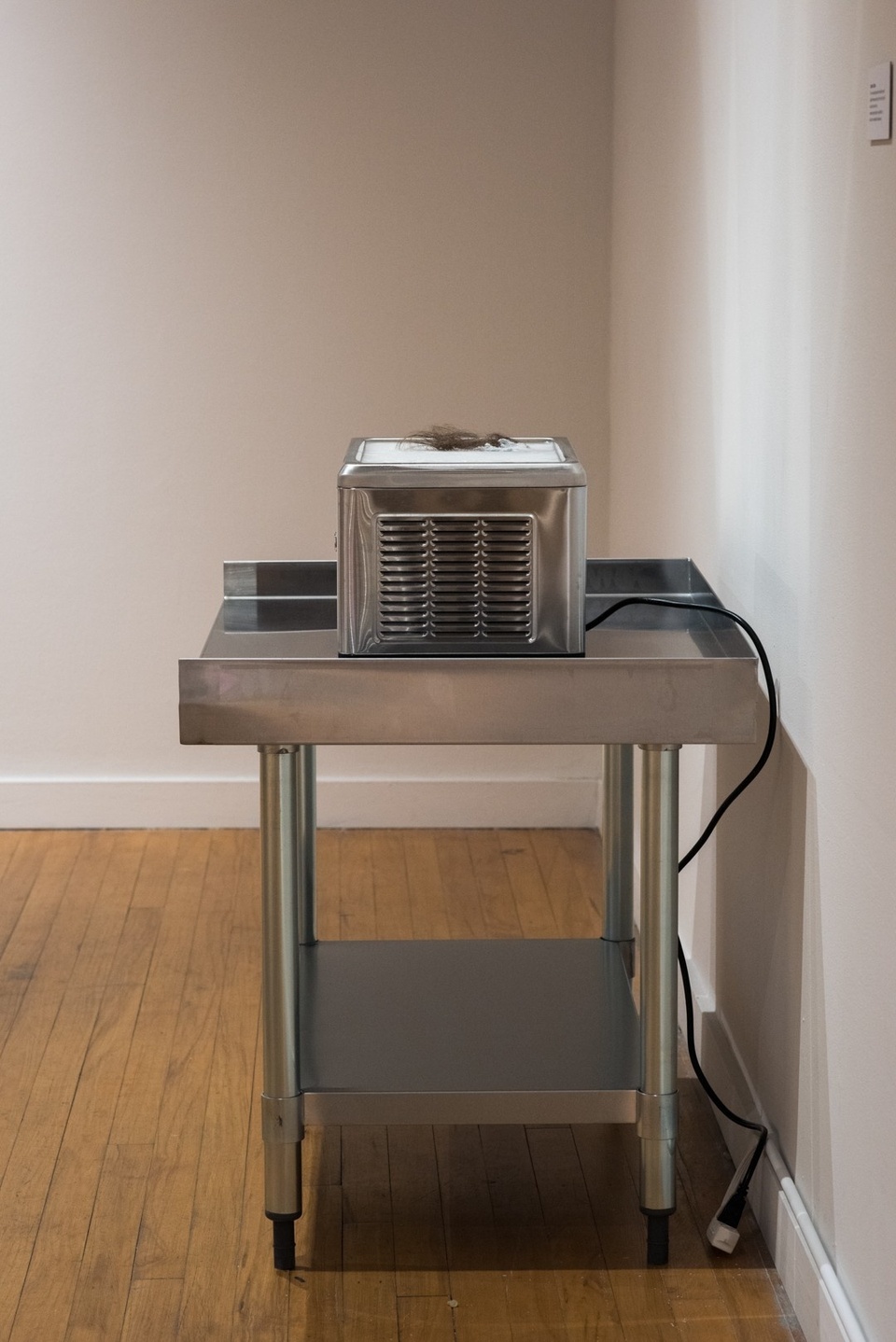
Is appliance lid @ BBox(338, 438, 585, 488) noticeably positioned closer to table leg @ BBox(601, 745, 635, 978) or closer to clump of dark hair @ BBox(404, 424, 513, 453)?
clump of dark hair @ BBox(404, 424, 513, 453)

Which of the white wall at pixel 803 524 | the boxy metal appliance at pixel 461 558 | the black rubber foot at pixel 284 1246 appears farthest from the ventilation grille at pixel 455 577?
the black rubber foot at pixel 284 1246

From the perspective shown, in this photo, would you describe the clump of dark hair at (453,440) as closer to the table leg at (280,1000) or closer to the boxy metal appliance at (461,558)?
the boxy metal appliance at (461,558)

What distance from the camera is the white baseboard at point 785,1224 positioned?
1803 mm

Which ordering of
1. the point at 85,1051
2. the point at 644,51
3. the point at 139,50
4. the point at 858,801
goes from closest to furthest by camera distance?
the point at 858,801 < the point at 85,1051 < the point at 644,51 < the point at 139,50

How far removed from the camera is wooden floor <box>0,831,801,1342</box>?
1.96m

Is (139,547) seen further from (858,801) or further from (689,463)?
(858,801)

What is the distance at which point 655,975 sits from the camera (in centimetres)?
199

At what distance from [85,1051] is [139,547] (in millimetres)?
1501

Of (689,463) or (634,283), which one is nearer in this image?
(689,463)

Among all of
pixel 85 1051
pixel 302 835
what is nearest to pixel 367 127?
pixel 302 835

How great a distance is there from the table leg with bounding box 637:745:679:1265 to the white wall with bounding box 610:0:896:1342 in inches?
6.7

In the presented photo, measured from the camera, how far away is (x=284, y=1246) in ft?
6.72

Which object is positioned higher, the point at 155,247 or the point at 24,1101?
the point at 155,247

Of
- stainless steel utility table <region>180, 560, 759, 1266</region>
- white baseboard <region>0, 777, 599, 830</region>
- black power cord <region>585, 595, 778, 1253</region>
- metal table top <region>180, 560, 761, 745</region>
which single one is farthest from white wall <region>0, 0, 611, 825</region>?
metal table top <region>180, 560, 761, 745</region>
